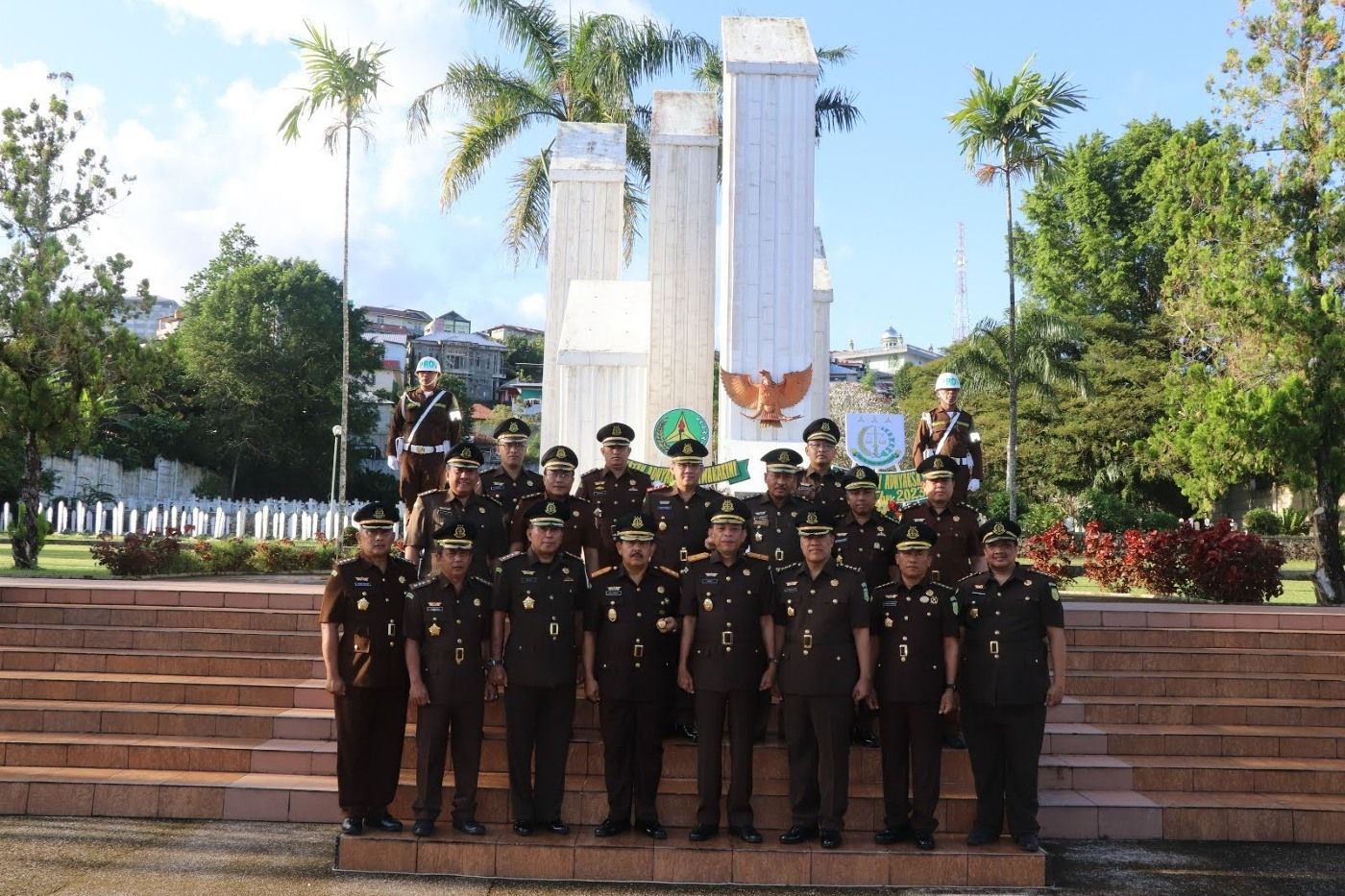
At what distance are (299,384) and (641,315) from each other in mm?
28333

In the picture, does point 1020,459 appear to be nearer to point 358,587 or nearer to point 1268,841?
point 1268,841

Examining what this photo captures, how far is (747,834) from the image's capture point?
5.77 meters

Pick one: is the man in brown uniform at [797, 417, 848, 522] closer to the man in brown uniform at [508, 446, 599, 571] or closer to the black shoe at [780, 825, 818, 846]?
the man in brown uniform at [508, 446, 599, 571]

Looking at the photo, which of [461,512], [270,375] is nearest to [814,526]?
[461,512]

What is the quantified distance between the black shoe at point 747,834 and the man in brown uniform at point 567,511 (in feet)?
5.83

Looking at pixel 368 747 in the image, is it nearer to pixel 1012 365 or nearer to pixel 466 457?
pixel 466 457

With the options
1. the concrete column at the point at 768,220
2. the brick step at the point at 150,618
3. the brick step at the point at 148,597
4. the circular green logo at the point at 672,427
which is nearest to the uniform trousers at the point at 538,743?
the brick step at the point at 150,618

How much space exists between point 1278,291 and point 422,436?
10.6 m

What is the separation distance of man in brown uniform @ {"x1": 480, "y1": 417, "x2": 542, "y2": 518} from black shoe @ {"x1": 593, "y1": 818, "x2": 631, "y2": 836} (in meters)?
2.27

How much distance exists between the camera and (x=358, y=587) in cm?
593

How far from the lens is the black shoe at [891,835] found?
578 centimetres

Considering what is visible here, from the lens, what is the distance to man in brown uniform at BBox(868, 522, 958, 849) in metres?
5.81

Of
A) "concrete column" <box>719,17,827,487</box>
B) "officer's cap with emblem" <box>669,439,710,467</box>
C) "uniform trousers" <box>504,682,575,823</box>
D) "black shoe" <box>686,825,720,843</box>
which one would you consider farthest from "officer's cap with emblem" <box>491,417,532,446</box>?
"concrete column" <box>719,17,827,487</box>

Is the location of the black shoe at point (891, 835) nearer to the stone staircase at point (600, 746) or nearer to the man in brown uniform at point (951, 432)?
the stone staircase at point (600, 746)
